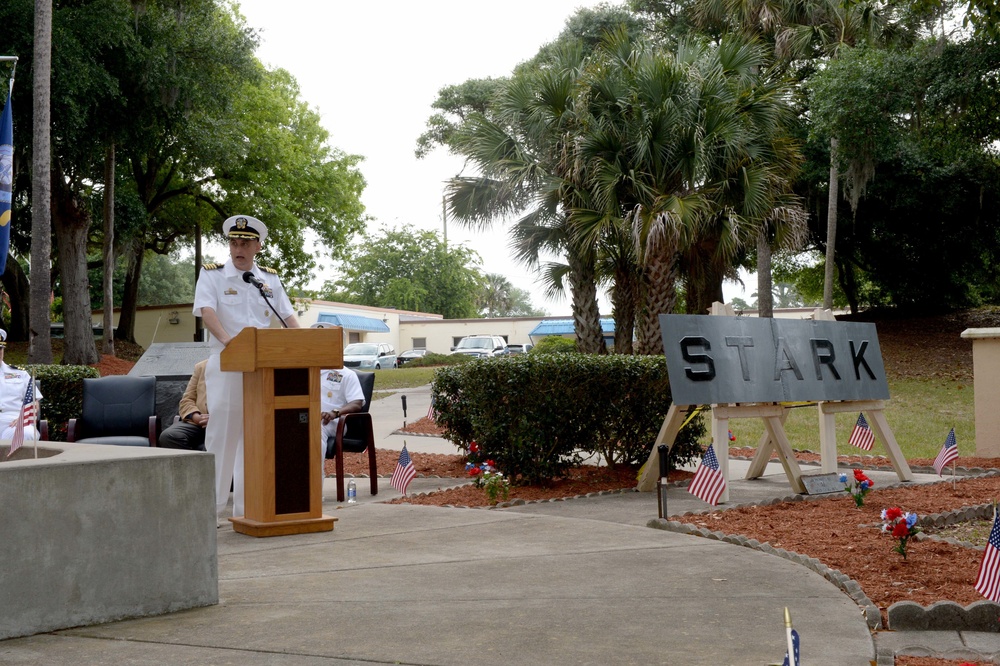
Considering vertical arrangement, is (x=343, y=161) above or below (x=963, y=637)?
above

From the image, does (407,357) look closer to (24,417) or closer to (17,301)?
(17,301)

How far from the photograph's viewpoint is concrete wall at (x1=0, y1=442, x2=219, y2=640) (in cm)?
372

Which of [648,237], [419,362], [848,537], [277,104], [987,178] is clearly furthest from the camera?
[419,362]

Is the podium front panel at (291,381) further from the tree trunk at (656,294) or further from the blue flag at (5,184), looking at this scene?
the tree trunk at (656,294)

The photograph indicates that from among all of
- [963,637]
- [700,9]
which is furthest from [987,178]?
[963,637]

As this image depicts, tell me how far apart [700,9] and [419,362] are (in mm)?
20795

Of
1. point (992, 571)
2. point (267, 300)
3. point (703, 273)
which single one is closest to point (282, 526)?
point (267, 300)

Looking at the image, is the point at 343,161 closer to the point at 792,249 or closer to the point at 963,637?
the point at 792,249

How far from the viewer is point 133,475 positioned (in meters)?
4.09

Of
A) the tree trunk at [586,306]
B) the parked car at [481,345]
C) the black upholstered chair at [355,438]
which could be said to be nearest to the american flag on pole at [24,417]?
the black upholstered chair at [355,438]

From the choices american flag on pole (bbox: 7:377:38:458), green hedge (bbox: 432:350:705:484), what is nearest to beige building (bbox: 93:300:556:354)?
green hedge (bbox: 432:350:705:484)

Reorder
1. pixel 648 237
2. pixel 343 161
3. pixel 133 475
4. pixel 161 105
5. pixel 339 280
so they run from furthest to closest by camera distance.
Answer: pixel 339 280 → pixel 343 161 → pixel 161 105 → pixel 648 237 → pixel 133 475

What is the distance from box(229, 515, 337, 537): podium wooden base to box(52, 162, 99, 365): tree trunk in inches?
736

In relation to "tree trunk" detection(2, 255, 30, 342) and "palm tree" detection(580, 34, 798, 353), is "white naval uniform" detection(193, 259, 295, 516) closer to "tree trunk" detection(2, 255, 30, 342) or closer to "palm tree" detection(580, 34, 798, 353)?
"palm tree" detection(580, 34, 798, 353)
